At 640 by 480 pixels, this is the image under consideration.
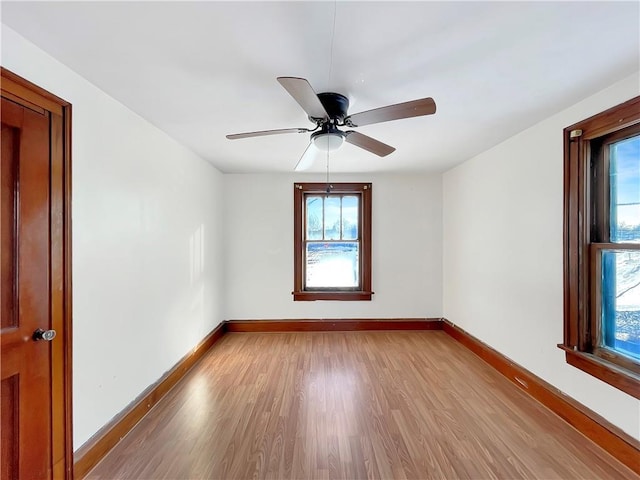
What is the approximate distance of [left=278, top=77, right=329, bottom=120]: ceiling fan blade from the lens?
1.37 m

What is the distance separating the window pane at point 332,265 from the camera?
4.45 metres

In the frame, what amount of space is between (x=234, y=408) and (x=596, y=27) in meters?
A: 3.13

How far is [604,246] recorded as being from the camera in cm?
200

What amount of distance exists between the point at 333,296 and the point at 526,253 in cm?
243

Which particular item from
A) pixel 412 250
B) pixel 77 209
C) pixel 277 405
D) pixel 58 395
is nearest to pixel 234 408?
pixel 277 405

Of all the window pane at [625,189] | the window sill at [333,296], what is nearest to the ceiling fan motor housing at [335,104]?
the window pane at [625,189]

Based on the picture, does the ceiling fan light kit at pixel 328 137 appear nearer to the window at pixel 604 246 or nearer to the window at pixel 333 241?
the window at pixel 604 246

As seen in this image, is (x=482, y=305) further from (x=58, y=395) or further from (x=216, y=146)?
(x=58, y=395)

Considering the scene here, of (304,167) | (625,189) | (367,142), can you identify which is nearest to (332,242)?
(304,167)

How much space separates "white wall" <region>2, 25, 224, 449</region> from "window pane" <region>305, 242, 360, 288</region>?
1.78m

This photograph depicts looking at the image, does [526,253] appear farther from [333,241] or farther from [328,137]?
[333,241]

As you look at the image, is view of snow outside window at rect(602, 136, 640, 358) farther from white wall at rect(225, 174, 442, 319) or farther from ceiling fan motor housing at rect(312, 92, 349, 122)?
white wall at rect(225, 174, 442, 319)

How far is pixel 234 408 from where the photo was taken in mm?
2379

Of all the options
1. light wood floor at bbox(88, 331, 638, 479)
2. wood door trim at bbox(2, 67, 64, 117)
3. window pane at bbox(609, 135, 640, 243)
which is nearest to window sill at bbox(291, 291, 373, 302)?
light wood floor at bbox(88, 331, 638, 479)
